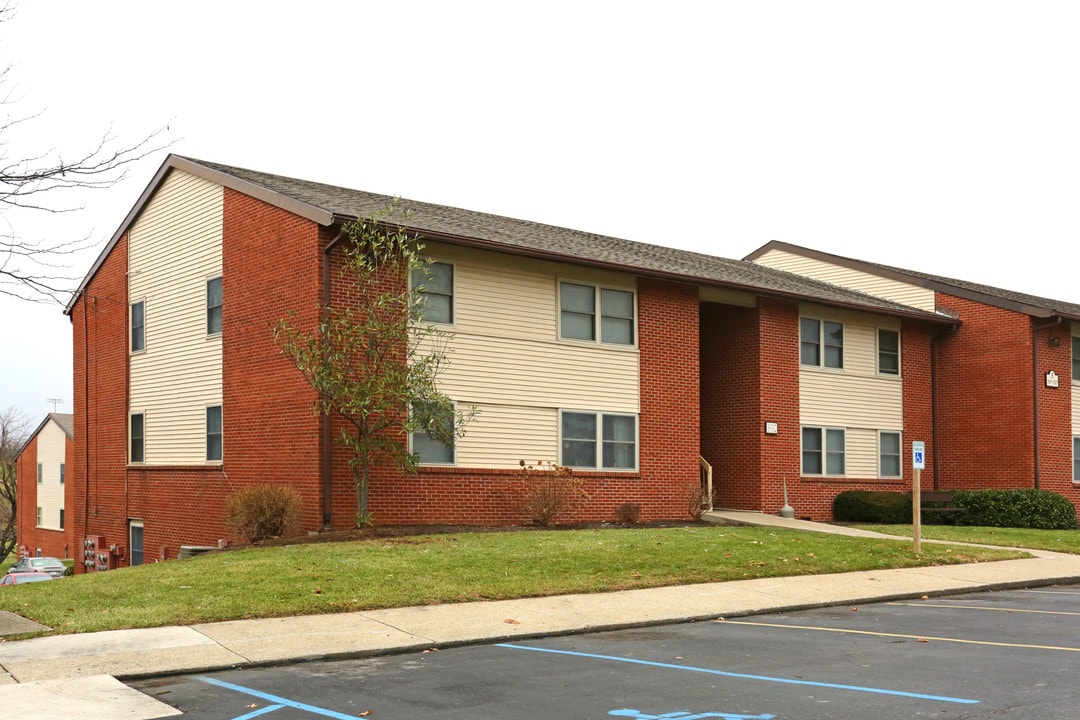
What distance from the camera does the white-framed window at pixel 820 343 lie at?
2806 cm

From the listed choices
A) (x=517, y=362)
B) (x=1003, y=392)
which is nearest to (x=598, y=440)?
(x=517, y=362)

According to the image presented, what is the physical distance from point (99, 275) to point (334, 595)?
1882 centimetres

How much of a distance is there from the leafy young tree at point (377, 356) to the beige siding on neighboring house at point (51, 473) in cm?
4615

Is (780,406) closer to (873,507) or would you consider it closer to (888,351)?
(873,507)

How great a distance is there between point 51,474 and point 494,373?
161 feet

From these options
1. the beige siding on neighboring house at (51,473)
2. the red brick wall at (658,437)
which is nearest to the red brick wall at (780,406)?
the red brick wall at (658,437)

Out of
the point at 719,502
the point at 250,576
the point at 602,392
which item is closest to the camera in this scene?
the point at 250,576

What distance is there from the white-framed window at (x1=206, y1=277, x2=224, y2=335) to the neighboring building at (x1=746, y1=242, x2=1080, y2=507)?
18971 millimetres

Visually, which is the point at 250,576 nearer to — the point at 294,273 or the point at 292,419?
the point at 292,419

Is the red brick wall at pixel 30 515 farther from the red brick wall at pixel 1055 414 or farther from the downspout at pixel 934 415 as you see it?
the red brick wall at pixel 1055 414

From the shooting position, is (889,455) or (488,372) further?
(889,455)

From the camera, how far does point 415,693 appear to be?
28.3ft

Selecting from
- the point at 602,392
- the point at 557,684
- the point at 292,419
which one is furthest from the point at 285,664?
the point at 602,392

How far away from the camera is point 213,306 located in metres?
23.9
